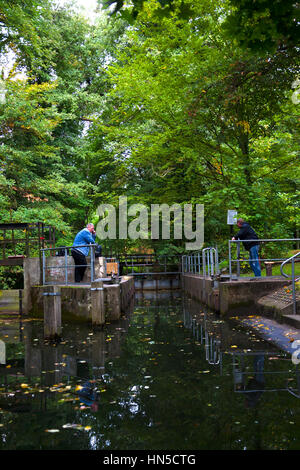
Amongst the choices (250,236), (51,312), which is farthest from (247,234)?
(51,312)

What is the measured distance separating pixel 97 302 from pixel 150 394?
5885 mm

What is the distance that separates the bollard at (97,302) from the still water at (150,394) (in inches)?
68.3

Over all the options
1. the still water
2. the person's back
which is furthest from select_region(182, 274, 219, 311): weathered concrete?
the still water

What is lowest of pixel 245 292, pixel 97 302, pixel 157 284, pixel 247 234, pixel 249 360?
pixel 157 284

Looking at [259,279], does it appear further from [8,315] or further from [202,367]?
[8,315]

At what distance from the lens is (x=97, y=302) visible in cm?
1065

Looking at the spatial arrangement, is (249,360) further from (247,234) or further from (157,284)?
(157,284)

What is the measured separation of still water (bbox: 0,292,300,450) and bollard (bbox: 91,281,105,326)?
68.3 inches

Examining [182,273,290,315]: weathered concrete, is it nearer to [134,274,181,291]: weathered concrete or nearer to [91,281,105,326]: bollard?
[91,281,105,326]: bollard

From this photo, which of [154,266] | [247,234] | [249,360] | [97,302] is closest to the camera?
[249,360]

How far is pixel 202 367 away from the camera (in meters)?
6.14

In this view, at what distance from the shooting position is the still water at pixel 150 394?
370cm

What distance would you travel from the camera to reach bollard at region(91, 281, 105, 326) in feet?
34.8

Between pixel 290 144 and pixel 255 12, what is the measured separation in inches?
372
